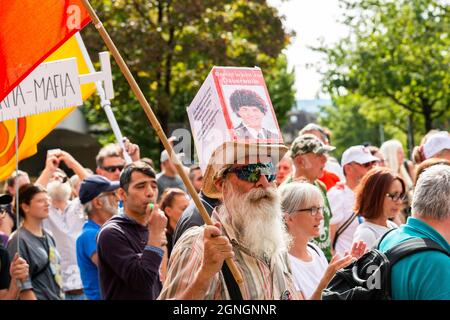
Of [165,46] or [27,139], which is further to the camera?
[165,46]

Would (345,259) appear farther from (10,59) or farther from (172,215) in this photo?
(172,215)

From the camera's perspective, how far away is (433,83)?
24594mm

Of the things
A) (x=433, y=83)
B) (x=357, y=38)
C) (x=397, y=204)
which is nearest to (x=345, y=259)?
(x=397, y=204)

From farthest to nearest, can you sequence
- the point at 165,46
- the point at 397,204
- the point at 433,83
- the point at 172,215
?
the point at 433,83 < the point at 165,46 < the point at 172,215 < the point at 397,204

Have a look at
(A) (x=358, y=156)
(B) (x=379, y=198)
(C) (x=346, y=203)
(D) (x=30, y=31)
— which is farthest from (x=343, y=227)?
(D) (x=30, y=31)

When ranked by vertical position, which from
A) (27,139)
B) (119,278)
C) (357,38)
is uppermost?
(357,38)

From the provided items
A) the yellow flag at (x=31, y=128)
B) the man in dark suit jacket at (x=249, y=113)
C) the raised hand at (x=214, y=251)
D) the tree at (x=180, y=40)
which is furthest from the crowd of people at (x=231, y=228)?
the tree at (x=180, y=40)

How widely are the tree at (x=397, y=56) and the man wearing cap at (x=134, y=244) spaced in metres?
17.8

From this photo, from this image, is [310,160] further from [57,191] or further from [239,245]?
[239,245]

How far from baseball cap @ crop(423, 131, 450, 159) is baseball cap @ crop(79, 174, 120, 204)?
9.33 ft

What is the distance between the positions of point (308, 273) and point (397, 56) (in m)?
20.2
